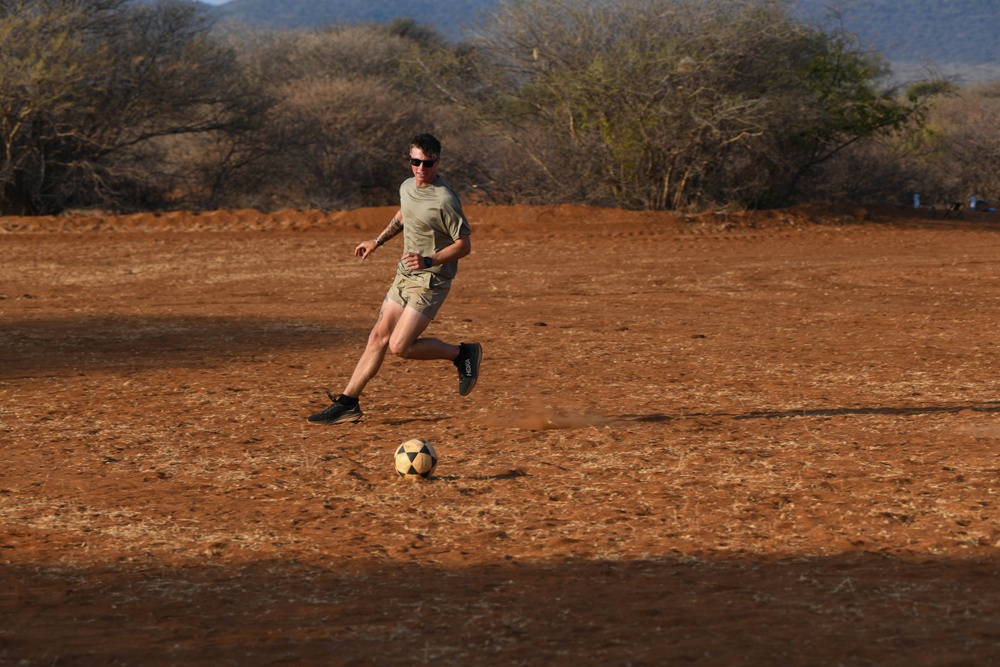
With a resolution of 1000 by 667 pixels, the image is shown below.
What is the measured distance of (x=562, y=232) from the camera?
838 inches

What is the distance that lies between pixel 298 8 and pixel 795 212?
18563 cm

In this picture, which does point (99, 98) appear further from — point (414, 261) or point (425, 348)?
point (414, 261)

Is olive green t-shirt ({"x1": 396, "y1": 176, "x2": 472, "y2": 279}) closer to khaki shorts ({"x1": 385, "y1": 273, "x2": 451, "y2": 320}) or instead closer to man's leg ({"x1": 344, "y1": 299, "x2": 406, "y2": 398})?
khaki shorts ({"x1": 385, "y1": 273, "x2": 451, "y2": 320})

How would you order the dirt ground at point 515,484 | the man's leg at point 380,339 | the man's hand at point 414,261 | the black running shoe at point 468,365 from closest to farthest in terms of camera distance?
the dirt ground at point 515,484 < the man's hand at point 414,261 < the man's leg at point 380,339 < the black running shoe at point 468,365

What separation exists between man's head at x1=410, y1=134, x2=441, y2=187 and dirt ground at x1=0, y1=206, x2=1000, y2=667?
1.65m

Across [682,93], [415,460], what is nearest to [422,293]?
[415,460]

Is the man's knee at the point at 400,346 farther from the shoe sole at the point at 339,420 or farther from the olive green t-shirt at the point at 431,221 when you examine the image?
the shoe sole at the point at 339,420

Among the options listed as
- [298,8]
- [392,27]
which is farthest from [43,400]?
[298,8]

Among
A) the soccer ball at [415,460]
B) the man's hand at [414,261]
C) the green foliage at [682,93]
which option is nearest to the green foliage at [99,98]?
the green foliage at [682,93]

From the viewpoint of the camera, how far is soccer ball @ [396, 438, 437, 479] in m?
6.47

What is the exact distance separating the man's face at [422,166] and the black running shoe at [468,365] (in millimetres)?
1167

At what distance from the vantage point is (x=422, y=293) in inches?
296

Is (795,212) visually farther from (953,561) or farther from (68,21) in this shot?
(953,561)

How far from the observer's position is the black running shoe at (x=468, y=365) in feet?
26.1
